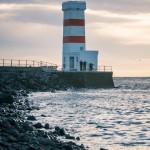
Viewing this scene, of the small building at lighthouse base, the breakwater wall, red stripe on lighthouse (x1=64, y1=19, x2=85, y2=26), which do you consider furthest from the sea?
red stripe on lighthouse (x1=64, y1=19, x2=85, y2=26)

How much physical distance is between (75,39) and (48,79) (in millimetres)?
5171

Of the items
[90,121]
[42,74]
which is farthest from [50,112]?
A: [42,74]

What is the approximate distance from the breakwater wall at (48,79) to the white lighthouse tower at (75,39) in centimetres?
158

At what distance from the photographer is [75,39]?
48.4 meters

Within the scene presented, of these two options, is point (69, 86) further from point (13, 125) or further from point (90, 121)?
point (13, 125)

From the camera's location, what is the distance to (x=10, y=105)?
2367cm

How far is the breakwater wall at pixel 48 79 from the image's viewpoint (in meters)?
41.9

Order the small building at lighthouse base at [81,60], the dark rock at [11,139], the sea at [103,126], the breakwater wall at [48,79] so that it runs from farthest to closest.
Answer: the small building at lighthouse base at [81,60]
the breakwater wall at [48,79]
the sea at [103,126]
the dark rock at [11,139]

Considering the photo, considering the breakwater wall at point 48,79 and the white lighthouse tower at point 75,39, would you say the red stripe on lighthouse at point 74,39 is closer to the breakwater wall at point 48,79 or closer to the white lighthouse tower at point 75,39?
the white lighthouse tower at point 75,39

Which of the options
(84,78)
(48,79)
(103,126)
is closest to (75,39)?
(84,78)

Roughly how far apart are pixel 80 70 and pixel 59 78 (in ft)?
7.60

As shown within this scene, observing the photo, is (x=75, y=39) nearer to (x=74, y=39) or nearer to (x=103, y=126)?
(x=74, y=39)

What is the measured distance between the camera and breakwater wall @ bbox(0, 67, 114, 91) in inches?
1651

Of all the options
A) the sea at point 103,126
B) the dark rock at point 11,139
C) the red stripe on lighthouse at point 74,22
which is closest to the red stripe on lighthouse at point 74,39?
the red stripe on lighthouse at point 74,22
